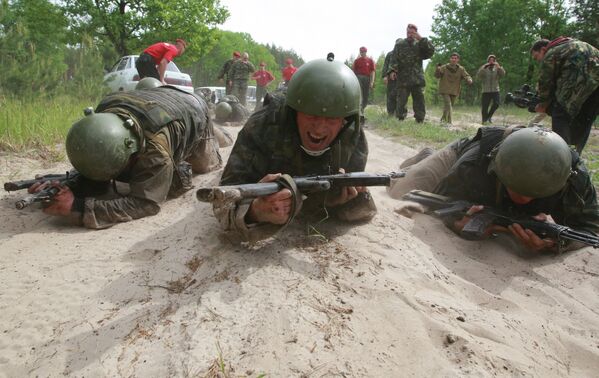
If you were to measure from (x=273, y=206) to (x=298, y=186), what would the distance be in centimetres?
21

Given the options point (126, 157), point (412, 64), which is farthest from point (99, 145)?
point (412, 64)

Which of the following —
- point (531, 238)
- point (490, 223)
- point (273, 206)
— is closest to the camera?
point (273, 206)

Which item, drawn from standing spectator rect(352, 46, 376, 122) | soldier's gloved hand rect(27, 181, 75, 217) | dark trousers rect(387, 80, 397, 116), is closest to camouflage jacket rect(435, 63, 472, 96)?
dark trousers rect(387, 80, 397, 116)

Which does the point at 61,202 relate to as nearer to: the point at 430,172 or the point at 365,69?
the point at 430,172

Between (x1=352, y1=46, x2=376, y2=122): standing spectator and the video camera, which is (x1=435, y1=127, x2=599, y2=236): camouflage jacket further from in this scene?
(x1=352, y1=46, x2=376, y2=122): standing spectator

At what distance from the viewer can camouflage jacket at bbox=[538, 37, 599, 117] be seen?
4.64m

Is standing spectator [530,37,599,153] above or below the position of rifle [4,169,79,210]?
above

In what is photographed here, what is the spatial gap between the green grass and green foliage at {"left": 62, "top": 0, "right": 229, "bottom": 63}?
11744 millimetres

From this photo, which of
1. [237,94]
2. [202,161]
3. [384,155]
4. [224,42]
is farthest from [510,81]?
[224,42]

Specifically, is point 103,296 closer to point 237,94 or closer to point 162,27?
point 237,94

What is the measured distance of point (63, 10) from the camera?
55.1 ft

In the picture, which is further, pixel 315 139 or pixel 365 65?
pixel 365 65

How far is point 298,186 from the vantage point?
2459 millimetres

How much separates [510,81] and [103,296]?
30746 mm
